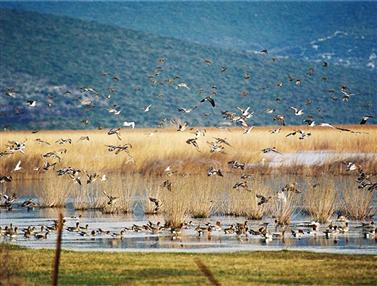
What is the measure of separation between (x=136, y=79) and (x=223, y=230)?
10178cm

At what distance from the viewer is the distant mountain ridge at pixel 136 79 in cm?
12144

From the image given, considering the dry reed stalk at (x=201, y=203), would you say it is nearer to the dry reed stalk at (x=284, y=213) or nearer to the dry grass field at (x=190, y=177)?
the dry grass field at (x=190, y=177)

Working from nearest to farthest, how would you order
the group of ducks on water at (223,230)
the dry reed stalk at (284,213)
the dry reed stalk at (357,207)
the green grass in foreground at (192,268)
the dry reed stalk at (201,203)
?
the green grass in foreground at (192,268), the group of ducks on water at (223,230), the dry reed stalk at (284,213), the dry reed stalk at (357,207), the dry reed stalk at (201,203)

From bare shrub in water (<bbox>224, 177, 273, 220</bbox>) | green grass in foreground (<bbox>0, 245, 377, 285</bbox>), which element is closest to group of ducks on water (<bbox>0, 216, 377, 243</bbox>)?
bare shrub in water (<bbox>224, 177, 273, 220</bbox>)

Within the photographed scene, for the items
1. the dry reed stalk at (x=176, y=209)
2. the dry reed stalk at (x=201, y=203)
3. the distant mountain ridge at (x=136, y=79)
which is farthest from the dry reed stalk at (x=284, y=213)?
the distant mountain ridge at (x=136, y=79)

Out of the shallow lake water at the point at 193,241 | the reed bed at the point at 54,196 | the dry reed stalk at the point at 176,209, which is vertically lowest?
the shallow lake water at the point at 193,241

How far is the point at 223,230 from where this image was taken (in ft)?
96.1

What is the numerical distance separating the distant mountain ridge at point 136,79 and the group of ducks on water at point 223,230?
8420 cm

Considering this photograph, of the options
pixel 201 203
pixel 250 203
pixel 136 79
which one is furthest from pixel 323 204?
pixel 136 79

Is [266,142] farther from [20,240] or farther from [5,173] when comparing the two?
[20,240]

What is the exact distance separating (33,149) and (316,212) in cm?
2874

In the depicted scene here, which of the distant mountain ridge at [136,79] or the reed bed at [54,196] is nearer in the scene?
the reed bed at [54,196]

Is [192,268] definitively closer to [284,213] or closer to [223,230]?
[223,230]

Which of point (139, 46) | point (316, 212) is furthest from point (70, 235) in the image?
point (139, 46)
